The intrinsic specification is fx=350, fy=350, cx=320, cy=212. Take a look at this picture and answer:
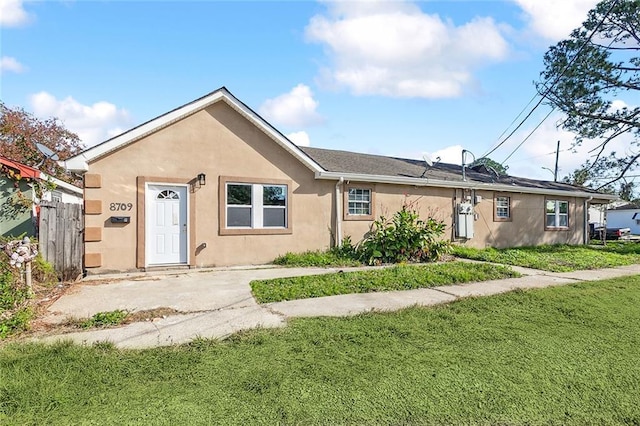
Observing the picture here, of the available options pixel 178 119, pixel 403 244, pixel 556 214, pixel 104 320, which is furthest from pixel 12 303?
pixel 556 214

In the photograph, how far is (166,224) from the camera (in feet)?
29.0

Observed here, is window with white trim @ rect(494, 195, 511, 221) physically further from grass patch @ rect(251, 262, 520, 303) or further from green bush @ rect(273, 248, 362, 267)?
green bush @ rect(273, 248, 362, 267)

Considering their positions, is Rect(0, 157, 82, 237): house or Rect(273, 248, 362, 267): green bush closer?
Rect(0, 157, 82, 237): house

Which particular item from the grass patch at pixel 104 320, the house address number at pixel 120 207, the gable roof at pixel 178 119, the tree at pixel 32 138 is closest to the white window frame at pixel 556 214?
the gable roof at pixel 178 119

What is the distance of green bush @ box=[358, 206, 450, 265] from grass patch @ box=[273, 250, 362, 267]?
24.8 inches

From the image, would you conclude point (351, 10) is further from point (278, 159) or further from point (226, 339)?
point (226, 339)

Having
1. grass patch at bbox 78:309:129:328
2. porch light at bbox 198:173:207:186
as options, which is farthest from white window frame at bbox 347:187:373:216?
grass patch at bbox 78:309:129:328

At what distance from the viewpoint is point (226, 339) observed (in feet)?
12.9

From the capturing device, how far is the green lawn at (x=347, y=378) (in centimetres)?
252

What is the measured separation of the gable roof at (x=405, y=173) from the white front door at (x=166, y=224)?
4.01 meters

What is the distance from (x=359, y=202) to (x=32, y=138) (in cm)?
1812

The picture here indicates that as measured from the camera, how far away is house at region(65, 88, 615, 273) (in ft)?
27.1

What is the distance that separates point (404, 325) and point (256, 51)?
9.08m

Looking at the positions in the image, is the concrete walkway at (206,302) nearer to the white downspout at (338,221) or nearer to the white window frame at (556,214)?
the white downspout at (338,221)
